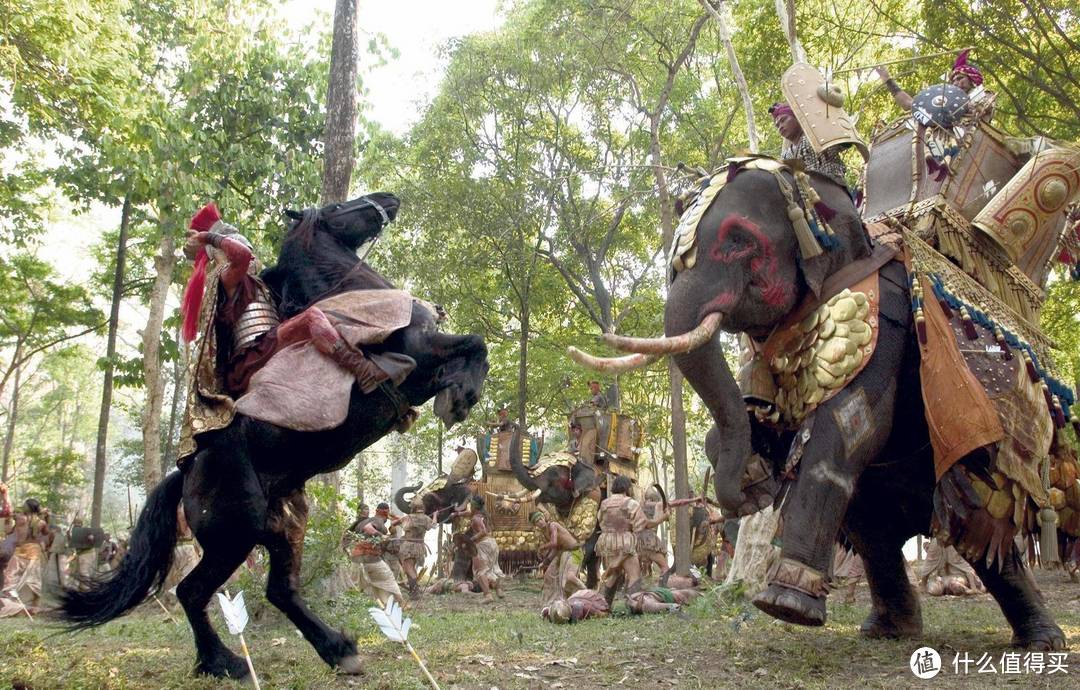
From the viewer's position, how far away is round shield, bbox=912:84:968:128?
5781mm

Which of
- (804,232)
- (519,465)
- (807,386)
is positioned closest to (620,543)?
(807,386)

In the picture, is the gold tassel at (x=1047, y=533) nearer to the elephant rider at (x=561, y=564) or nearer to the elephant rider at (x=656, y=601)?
the elephant rider at (x=656, y=601)

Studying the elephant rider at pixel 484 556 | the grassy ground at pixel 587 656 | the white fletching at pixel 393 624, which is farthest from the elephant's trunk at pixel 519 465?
the white fletching at pixel 393 624

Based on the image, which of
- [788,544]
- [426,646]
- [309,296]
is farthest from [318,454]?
[788,544]

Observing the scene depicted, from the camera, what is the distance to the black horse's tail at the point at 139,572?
4.83m

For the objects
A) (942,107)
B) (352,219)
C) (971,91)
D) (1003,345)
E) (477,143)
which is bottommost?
(1003,345)

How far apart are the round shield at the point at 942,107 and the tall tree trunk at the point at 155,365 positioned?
12384 mm

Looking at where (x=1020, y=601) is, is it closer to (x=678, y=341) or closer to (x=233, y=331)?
(x=678, y=341)

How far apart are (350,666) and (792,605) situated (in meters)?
2.20

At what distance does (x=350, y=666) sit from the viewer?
4.75 metres

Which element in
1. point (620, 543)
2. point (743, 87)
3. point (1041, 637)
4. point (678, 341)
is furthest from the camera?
point (743, 87)

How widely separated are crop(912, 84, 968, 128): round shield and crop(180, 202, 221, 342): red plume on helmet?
4.32m

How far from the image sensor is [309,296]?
5.22m

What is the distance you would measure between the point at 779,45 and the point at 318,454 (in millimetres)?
11142
